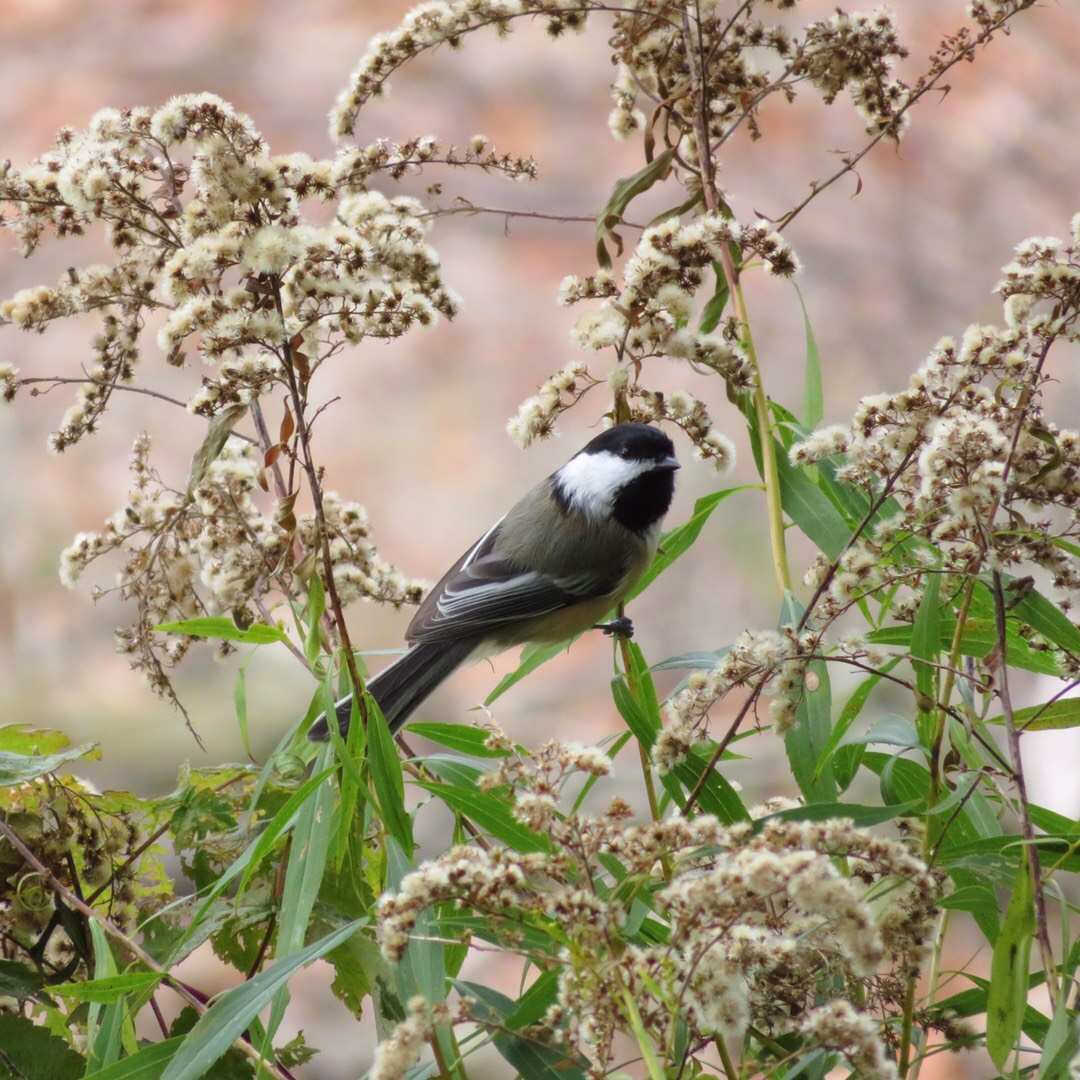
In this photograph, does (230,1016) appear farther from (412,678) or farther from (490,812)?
(412,678)

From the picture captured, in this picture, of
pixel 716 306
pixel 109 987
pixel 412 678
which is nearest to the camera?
pixel 109 987

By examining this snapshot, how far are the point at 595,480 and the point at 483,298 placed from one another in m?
1.36

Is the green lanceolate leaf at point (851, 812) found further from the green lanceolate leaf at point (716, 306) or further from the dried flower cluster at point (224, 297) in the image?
the green lanceolate leaf at point (716, 306)

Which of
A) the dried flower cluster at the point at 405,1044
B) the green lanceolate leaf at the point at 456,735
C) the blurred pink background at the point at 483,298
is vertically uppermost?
the blurred pink background at the point at 483,298

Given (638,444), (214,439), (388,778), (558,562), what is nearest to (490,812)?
(388,778)

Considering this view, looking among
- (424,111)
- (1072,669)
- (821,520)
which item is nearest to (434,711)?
(424,111)

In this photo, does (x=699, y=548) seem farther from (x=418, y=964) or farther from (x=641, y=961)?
(x=641, y=961)

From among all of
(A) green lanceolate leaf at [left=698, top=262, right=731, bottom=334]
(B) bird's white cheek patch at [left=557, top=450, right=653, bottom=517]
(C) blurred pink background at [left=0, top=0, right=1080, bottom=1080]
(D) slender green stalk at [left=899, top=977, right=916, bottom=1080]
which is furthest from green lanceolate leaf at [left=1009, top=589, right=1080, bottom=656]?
(C) blurred pink background at [left=0, top=0, right=1080, bottom=1080]

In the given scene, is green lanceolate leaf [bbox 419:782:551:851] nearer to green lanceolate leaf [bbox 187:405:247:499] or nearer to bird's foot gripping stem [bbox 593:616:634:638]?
green lanceolate leaf [bbox 187:405:247:499]

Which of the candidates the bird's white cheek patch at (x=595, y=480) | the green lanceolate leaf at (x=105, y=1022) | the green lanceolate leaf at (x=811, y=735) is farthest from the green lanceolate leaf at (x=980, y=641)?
the bird's white cheek patch at (x=595, y=480)

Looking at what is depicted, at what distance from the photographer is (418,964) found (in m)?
0.88

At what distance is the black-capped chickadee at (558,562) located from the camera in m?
1.73

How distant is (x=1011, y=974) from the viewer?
2.54ft

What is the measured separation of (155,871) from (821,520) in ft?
2.01
